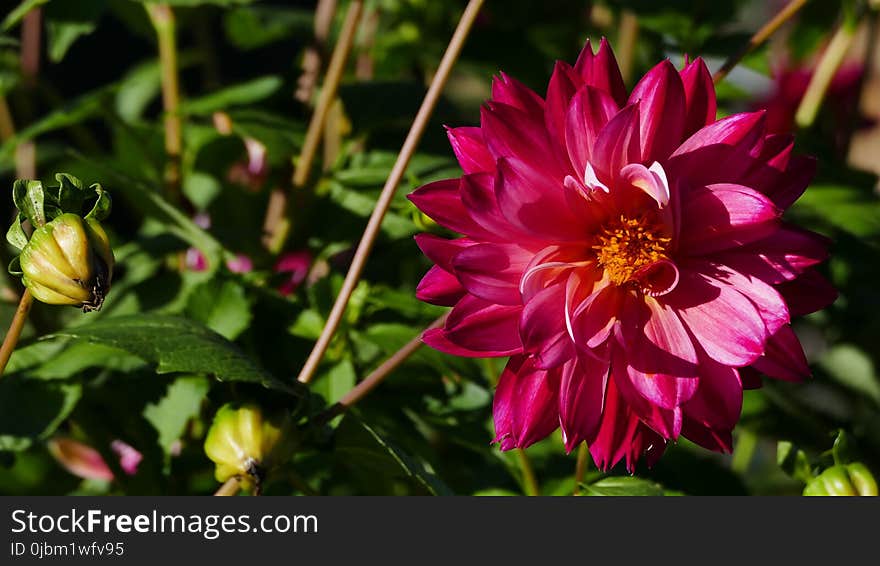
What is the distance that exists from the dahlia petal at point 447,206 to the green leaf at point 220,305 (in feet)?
0.69

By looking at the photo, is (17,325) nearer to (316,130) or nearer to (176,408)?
(176,408)

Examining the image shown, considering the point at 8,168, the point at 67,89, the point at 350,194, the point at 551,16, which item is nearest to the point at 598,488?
the point at 350,194

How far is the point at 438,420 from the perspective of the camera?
74 cm

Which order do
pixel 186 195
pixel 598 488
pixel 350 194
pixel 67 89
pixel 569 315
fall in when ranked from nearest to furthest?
pixel 569 315
pixel 598 488
pixel 350 194
pixel 186 195
pixel 67 89

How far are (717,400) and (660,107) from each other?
0.50 feet

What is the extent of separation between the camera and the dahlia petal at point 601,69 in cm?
56

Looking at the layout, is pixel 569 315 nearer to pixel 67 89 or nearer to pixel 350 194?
pixel 350 194

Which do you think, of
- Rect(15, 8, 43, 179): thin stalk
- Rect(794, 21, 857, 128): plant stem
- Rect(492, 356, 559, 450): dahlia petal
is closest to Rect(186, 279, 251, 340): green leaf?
Rect(492, 356, 559, 450): dahlia petal

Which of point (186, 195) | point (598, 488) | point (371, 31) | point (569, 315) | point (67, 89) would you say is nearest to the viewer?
point (569, 315)

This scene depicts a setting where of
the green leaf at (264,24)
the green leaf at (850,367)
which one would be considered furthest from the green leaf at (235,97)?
the green leaf at (850,367)

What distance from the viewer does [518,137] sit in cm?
55

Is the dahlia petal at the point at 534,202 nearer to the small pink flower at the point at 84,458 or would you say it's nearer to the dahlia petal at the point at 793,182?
the dahlia petal at the point at 793,182

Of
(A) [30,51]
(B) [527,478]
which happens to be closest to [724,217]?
(B) [527,478]

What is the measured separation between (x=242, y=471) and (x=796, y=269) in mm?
310
